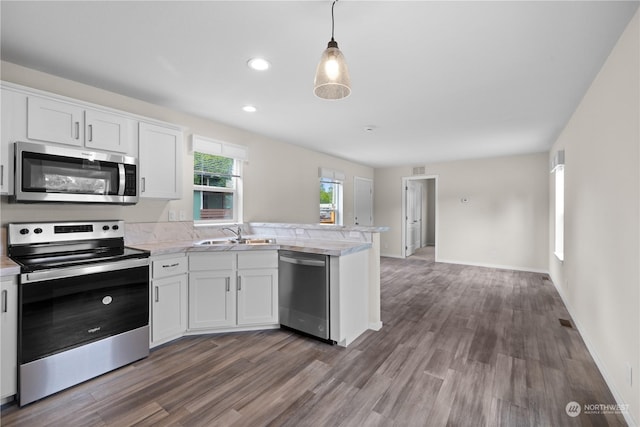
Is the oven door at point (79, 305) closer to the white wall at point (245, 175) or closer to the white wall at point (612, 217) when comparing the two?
the white wall at point (245, 175)

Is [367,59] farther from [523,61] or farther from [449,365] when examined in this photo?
[449,365]

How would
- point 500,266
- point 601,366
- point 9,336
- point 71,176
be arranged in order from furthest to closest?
point 500,266
point 71,176
point 601,366
point 9,336

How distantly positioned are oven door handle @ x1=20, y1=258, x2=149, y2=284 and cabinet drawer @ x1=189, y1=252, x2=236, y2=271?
1.43ft

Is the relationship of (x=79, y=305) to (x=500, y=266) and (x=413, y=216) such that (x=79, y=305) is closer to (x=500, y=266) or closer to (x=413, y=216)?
(x=500, y=266)

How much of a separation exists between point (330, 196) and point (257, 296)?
3.68 metres

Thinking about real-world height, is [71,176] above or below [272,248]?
above

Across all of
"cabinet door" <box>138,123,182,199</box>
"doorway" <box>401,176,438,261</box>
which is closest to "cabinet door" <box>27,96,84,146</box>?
"cabinet door" <box>138,123,182,199</box>

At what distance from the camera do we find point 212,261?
2.85m

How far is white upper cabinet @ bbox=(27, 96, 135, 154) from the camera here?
222cm

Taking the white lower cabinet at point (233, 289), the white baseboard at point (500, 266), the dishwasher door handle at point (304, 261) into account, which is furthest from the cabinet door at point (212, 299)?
the white baseboard at point (500, 266)

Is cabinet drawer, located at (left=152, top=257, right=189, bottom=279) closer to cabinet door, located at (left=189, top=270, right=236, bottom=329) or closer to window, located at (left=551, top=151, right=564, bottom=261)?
cabinet door, located at (left=189, top=270, right=236, bottom=329)

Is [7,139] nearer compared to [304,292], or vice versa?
[7,139]

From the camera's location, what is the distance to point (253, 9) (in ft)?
5.58

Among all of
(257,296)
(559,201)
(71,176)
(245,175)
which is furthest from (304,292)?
(559,201)
